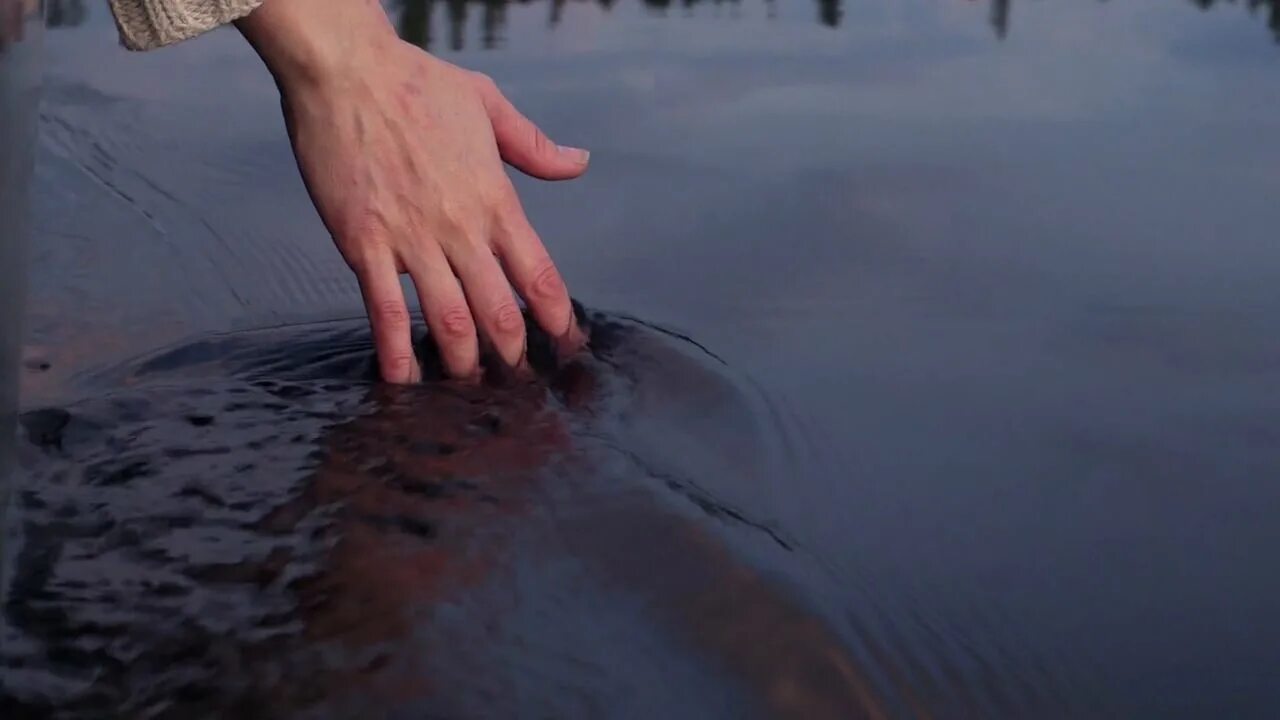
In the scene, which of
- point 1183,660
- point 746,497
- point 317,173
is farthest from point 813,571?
point 317,173

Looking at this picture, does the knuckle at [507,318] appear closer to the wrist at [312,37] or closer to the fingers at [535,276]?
the fingers at [535,276]

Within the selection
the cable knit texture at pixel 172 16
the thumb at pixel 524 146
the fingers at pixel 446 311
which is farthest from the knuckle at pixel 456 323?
the cable knit texture at pixel 172 16

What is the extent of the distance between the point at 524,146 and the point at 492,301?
25cm

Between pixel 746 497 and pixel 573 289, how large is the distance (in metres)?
0.78

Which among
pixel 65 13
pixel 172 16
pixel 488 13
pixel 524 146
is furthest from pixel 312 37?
pixel 65 13

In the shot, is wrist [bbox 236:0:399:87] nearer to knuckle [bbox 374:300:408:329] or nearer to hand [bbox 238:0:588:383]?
hand [bbox 238:0:588:383]

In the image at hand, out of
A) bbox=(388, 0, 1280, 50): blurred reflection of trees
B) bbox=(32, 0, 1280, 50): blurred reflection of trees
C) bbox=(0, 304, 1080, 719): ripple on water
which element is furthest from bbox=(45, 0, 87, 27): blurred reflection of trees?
bbox=(0, 304, 1080, 719): ripple on water

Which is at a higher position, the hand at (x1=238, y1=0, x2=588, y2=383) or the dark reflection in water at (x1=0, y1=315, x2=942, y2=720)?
the hand at (x1=238, y1=0, x2=588, y2=383)

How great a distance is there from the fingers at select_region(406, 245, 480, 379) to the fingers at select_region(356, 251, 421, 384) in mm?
32

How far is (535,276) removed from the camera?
79.8 inches

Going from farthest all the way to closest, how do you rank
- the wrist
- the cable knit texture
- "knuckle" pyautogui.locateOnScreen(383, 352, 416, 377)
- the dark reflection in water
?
1. "knuckle" pyautogui.locateOnScreen(383, 352, 416, 377)
2. the wrist
3. the cable knit texture
4. the dark reflection in water

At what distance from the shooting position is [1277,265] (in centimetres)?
248

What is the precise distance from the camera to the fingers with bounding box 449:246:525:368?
196cm

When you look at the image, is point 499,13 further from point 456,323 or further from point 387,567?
point 387,567
